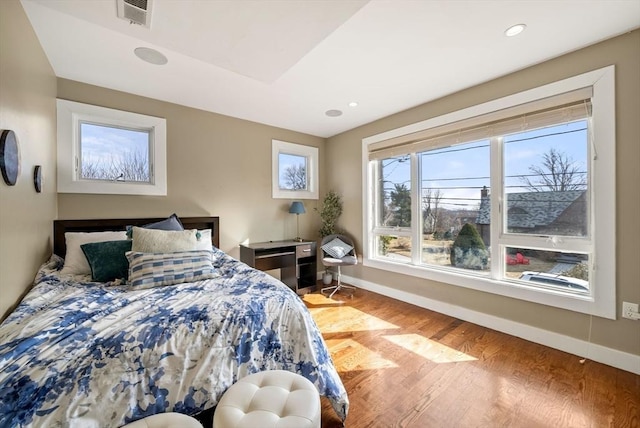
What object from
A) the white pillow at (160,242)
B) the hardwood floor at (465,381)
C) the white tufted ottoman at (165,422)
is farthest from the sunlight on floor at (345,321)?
the white tufted ottoman at (165,422)

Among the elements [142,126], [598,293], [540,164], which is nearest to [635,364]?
[598,293]

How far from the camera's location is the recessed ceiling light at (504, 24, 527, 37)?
1.83m

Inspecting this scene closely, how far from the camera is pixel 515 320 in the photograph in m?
2.47

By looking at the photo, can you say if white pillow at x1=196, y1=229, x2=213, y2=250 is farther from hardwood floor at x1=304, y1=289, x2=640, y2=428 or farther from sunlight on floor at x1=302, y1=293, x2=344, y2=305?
sunlight on floor at x1=302, y1=293, x2=344, y2=305

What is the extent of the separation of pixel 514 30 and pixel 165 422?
3.04m

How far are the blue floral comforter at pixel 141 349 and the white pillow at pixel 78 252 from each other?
12.3 inches

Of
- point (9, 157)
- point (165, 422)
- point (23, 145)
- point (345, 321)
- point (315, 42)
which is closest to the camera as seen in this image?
point (165, 422)

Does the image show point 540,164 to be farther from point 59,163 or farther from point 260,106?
point 59,163

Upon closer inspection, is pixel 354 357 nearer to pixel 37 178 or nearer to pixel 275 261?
pixel 275 261

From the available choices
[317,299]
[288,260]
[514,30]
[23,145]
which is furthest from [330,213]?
[23,145]

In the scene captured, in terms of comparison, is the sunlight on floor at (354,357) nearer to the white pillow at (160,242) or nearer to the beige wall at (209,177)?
the white pillow at (160,242)

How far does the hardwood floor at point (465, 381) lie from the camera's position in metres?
1.53

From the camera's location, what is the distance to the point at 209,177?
3.37 metres

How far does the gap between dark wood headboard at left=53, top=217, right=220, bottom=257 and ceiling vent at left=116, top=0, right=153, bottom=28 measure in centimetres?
191
